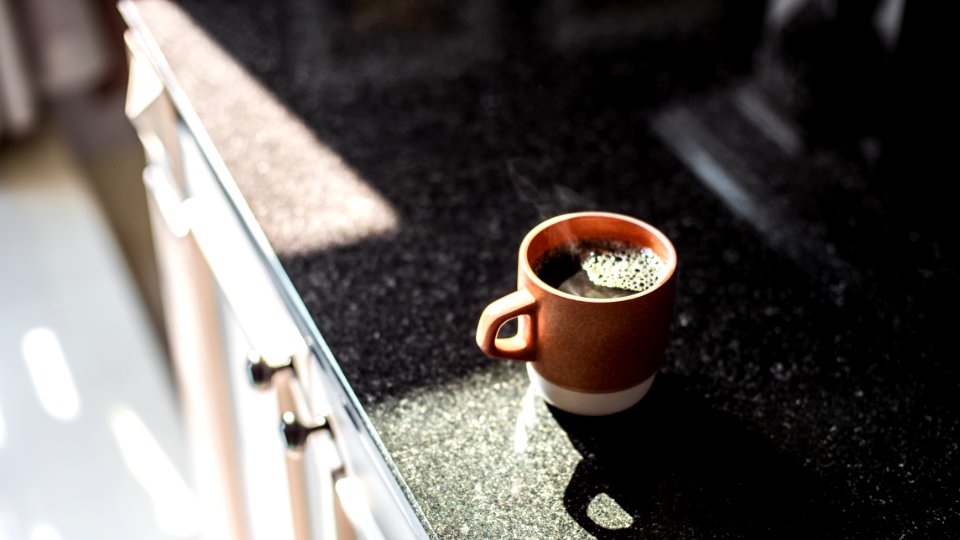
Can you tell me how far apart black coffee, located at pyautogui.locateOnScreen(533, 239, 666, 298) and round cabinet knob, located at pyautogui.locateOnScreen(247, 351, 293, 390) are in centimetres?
25

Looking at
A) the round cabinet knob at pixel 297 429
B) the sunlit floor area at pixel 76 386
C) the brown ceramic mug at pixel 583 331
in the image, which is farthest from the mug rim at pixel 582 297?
the sunlit floor area at pixel 76 386

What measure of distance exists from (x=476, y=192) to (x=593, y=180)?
100 millimetres

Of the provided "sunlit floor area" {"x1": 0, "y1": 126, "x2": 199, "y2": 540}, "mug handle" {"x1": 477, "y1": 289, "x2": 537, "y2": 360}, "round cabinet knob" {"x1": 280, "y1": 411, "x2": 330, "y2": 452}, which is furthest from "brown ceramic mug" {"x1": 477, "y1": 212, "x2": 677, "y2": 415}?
"sunlit floor area" {"x1": 0, "y1": 126, "x2": 199, "y2": 540}

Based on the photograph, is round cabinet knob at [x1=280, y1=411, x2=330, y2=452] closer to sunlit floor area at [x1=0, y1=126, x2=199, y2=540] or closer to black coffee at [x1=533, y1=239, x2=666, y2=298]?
black coffee at [x1=533, y1=239, x2=666, y2=298]

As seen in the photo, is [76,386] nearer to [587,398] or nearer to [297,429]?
[297,429]

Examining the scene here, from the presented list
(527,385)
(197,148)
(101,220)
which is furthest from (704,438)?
(101,220)

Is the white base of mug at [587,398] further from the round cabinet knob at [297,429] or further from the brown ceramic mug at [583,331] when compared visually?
the round cabinet knob at [297,429]

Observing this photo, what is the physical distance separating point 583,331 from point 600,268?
6 cm

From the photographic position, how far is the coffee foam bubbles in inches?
24.5

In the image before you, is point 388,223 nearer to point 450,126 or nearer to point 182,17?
point 450,126

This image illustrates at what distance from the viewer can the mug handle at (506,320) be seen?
1.94 feet

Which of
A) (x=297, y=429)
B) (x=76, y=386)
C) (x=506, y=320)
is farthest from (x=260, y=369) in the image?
(x=76, y=386)

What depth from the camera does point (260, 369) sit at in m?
0.77

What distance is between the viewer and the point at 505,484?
0.60 m
